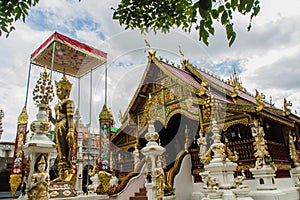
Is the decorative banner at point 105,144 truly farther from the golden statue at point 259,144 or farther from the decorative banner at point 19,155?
the golden statue at point 259,144

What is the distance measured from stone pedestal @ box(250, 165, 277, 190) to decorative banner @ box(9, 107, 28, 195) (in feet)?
34.7

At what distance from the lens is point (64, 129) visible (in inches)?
364

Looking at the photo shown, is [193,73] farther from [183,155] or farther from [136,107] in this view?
[183,155]

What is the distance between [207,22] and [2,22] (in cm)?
268

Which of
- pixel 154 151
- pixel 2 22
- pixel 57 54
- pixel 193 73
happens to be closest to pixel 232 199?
pixel 154 151

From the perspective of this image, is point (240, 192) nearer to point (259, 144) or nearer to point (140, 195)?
point (259, 144)

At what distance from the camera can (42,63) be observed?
547 inches

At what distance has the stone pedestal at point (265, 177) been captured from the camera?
23.4ft

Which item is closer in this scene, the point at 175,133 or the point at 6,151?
the point at 175,133

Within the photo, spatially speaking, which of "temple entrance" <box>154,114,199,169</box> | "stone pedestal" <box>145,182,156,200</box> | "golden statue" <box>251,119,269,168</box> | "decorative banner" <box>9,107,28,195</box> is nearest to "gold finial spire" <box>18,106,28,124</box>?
"decorative banner" <box>9,107,28,195</box>

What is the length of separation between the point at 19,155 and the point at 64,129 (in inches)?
214

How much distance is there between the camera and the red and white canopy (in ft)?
40.0

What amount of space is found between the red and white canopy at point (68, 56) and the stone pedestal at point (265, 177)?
10.4 metres

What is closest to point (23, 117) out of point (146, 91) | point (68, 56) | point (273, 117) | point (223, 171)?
point (68, 56)
